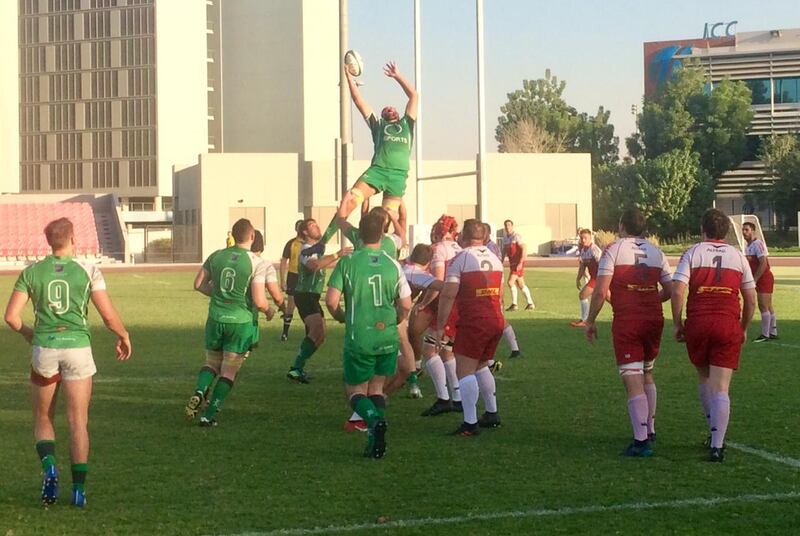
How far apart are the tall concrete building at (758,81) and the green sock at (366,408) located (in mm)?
81282

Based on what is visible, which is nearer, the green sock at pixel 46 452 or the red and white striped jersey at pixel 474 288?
the green sock at pixel 46 452

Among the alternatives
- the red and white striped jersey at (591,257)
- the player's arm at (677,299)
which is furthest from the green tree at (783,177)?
the player's arm at (677,299)

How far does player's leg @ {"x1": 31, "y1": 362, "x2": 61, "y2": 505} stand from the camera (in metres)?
7.39

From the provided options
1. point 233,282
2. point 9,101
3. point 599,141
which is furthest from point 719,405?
point 9,101

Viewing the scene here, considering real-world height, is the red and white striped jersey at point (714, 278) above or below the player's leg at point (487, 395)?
above

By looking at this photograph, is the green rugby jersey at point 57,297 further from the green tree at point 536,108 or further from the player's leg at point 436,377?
the green tree at point 536,108

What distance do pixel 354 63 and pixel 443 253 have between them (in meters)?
4.39

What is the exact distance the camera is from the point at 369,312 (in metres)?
8.99

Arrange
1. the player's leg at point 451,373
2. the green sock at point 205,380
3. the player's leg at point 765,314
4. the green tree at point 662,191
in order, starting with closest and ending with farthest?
the green sock at point 205,380, the player's leg at point 451,373, the player's leg at point 765,314, the green tree at point 662,191

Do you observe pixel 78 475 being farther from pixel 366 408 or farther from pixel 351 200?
pixel 351 200

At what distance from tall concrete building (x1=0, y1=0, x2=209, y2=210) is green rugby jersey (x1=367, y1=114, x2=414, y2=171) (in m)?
95.4

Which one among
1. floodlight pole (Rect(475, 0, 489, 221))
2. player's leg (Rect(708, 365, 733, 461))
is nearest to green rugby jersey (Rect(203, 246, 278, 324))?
player's leg (Rect(708, 365, 733, 461))

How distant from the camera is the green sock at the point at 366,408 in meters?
8.95

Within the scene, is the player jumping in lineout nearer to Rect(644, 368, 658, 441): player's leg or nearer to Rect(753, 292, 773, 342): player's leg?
Rect(644, 368, 658, 441): player's leg
